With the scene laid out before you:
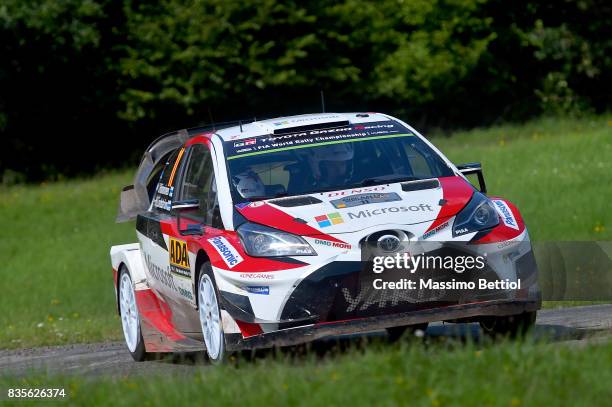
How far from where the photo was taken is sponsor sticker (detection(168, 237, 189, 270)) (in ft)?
33.3

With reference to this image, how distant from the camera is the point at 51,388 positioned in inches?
325

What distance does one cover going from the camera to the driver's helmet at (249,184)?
10.1 m

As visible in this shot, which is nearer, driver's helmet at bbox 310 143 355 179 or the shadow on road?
the shadow on road

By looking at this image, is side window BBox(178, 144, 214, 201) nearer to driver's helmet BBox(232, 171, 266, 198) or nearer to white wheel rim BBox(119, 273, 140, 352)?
driver's helmet BBox(232, 171, 266, 198)

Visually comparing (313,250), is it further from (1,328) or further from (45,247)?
(45,247)

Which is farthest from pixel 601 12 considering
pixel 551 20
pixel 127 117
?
pixel 127 117

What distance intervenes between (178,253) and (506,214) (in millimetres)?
2349

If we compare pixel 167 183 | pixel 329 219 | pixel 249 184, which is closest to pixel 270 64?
pixel 167 183

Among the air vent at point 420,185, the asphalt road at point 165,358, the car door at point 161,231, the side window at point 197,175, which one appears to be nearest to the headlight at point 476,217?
the air vent at point 420,185

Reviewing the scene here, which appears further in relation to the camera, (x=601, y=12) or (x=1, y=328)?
(x=601, y=12)

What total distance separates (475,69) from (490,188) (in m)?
12.9

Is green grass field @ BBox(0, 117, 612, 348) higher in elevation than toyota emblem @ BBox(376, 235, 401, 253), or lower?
lower

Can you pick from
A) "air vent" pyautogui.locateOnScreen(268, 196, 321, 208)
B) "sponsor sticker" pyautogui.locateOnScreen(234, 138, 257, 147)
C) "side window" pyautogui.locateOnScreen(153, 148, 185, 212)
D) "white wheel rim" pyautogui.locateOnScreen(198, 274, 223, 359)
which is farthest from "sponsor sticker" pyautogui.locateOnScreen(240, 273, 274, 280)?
"side window" pyautogui.locateOnScreen(153, 148, 185, 212)
